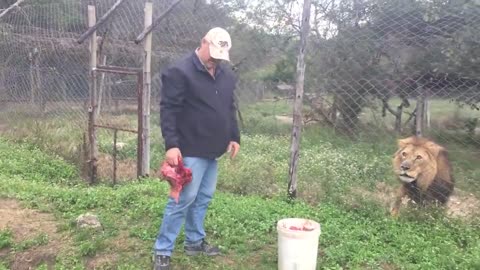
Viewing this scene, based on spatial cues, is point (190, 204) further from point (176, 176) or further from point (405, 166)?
point (405, 166)

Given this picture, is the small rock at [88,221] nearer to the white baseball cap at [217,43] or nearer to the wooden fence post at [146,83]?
the wooden fence post at [146,83]

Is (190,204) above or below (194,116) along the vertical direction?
below

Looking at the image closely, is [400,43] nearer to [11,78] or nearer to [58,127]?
[58,127]

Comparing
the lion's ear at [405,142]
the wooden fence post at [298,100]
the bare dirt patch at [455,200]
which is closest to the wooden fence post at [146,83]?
the wooden fence post at [298,100]

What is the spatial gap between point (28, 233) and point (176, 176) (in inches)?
75.1

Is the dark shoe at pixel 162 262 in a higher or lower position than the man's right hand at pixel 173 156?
→ lower

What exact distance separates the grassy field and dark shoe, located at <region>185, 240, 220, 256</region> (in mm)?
58

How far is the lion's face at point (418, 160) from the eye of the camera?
15.4ft

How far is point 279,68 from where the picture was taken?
353 inches

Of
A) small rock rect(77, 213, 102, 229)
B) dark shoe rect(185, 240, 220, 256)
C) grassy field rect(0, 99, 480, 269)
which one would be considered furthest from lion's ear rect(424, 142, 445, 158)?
small rock rect(77, 213, 102, 229)

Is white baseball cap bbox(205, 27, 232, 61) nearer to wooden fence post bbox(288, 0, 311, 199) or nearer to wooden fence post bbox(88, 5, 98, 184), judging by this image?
wooden fence post bbox(288, 0, 311, 199)

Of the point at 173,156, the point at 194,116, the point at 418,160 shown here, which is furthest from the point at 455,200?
the point at 173,156

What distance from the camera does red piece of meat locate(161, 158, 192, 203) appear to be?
11.8 feet

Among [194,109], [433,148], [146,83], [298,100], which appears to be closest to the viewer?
[194,109]
